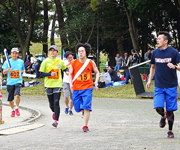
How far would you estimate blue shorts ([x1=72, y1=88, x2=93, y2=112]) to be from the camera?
978 centimetres

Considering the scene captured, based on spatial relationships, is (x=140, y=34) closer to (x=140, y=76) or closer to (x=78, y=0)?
(x=78, y=0)

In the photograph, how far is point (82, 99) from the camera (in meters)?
9.90

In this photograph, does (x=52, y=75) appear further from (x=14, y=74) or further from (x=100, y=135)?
(x=100, y=135)

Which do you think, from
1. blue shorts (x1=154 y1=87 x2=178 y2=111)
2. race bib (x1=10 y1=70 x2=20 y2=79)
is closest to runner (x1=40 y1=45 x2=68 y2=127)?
race bib (x1=10 y1=70 x2=20 y2=79)

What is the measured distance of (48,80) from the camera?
1114 cm

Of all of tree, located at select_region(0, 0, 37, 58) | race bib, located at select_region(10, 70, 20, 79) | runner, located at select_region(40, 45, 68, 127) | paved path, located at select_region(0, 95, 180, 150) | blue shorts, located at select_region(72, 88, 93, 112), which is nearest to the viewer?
paved path, located at select_region(0, 95, 180, 150)

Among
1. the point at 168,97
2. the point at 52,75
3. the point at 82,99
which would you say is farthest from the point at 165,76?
the point at 52,75

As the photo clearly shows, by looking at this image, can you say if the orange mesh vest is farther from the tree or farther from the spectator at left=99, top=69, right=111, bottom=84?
the tree

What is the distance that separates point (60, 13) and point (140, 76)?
19.2 metres

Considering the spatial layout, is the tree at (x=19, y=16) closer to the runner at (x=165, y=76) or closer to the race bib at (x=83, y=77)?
the race bib at (x=83, y=77)

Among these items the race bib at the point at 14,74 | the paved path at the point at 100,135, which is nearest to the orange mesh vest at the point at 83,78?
the paved path at the point at 100,135

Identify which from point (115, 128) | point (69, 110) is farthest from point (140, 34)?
point (115, 128)

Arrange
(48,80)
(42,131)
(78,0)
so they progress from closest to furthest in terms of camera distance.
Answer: (42,131) < (48,80) < (78,0)

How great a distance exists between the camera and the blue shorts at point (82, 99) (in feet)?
32.1
